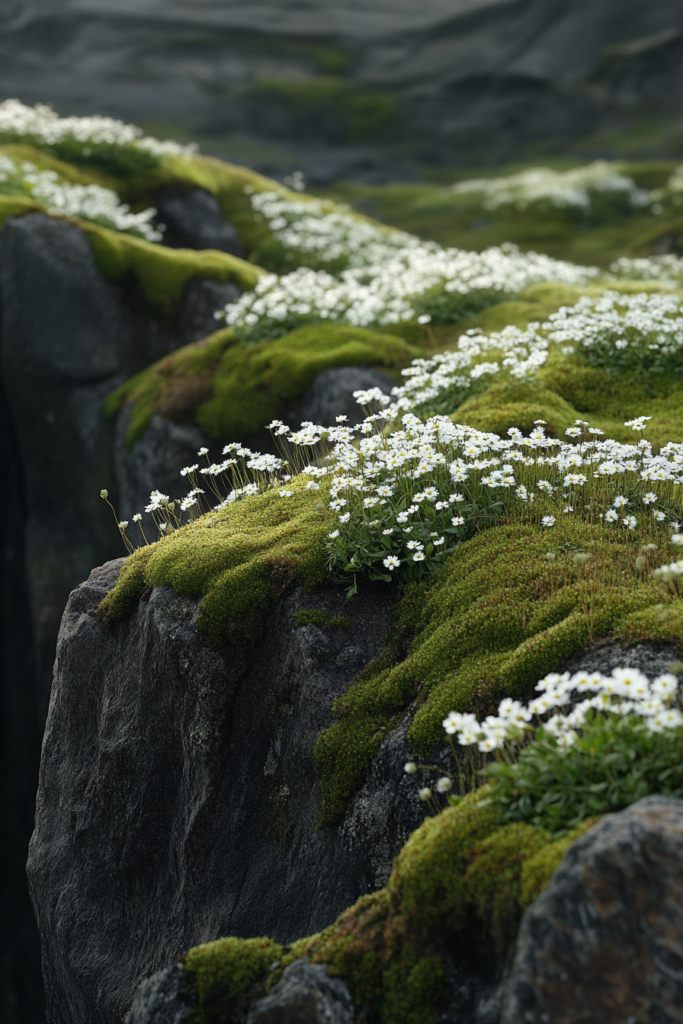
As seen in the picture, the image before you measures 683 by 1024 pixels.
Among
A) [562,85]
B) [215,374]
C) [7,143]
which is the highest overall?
[562,85]

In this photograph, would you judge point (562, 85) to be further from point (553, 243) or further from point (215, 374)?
point (215, 374)

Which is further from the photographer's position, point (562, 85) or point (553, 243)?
point (562, 85)

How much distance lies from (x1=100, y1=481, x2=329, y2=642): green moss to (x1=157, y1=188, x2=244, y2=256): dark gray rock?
20.9 metres

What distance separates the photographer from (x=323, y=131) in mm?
116188

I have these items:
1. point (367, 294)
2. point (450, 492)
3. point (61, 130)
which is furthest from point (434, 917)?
point (61, 130)

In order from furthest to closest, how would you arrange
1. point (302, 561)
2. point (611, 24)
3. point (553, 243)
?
1. point (611, 24)
2. point (553, 243)
3. point (302, 561)

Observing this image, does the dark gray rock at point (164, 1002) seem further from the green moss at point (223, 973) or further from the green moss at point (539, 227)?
the green moss at point (539, 227)

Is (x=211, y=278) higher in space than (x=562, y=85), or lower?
lower

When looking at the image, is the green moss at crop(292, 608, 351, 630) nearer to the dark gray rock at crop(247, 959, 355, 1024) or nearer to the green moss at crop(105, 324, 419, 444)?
the dark gray rock at crop(247, 959, 355, 1024)

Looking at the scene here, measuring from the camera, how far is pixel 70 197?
2267 cm

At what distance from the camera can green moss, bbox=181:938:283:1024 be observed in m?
4.18

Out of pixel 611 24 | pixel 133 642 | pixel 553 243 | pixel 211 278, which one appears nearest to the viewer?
pixel 133 642

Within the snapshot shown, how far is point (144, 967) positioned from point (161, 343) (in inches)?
628

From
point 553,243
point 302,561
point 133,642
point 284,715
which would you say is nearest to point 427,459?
point 302,561
